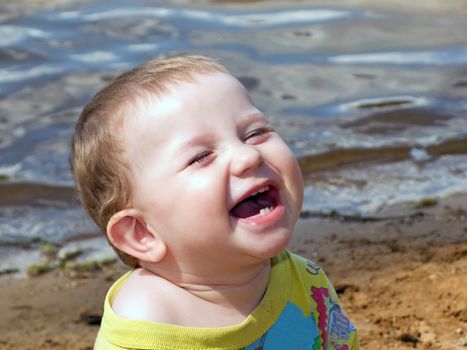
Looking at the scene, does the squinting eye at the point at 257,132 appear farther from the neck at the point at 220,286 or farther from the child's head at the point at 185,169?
the neck at the point at 220,286

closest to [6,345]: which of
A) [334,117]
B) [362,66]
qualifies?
[334,117]

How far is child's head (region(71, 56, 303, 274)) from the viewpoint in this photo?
2.61 m

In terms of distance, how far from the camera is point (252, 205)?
268 centimetres

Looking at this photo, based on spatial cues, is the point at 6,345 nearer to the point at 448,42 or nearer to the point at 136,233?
the point at 136,233

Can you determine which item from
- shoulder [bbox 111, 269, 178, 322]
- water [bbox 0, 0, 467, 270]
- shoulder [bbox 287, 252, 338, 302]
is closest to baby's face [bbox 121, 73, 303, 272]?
shoulder [bbox 111, 269, 178, 322]

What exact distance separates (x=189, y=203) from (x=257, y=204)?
18cm

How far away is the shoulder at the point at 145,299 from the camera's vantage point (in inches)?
107

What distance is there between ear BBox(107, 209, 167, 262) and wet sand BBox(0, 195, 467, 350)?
48.4 inches

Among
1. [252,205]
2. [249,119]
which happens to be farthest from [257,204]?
[249,119]

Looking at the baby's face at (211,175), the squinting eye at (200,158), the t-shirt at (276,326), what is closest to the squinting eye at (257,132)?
the baby's face at (211,175)

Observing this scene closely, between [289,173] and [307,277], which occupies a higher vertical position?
[289,173]

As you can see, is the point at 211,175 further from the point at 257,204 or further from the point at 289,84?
the point at 289,84

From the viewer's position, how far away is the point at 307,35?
784 cm

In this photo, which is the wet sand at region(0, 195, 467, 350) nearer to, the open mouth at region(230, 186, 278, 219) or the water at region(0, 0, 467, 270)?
the water at region(0, 0, 467, 270)
